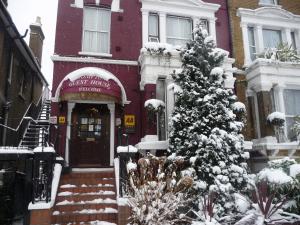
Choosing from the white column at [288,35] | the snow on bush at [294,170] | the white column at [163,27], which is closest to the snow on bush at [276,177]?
the snow on bush at [294,170]

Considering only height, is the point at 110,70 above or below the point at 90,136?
above

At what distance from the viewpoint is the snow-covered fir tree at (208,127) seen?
7812 millimetres

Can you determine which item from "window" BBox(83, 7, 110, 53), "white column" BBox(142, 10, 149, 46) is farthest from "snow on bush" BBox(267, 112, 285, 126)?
"window" BBox(83, 7, 110, 53)

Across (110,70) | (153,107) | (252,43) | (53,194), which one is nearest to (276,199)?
(153,107)

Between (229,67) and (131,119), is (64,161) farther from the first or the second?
(229,67)

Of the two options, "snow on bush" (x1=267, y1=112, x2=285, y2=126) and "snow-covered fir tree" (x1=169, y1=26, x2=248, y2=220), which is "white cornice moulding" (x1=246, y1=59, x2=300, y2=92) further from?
"snow-covered fir tree" (x1=169, y1=26, x2=248, y2=220)

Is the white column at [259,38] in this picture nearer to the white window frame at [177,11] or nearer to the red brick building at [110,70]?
the white window frame at [177,11]

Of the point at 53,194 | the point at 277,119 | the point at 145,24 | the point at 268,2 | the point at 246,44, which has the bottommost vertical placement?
the point at 53,194

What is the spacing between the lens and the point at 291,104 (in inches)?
468

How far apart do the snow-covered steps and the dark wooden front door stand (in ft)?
4.87

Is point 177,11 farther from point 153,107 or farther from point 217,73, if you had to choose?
point 153,107

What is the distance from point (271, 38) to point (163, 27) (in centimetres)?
542

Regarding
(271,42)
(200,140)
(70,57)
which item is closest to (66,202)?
(200,140)

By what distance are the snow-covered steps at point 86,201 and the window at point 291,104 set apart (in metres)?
7.62
